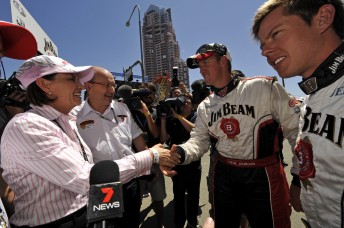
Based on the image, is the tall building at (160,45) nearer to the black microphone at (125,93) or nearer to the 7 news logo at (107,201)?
the black microphone at (125,93)

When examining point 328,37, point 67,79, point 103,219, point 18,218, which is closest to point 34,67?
point 67,79

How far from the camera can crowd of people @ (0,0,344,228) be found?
A: 4.32ft

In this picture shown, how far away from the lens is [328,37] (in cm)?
139

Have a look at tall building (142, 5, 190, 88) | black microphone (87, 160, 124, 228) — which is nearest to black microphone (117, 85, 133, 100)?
black microphone (87, 160, 124, 228)

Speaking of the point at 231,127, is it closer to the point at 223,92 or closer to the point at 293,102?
the point at 223,92

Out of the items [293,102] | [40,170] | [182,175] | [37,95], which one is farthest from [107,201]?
[182,175]

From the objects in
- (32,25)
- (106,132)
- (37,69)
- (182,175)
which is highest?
(32,25)

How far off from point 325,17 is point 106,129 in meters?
2.24

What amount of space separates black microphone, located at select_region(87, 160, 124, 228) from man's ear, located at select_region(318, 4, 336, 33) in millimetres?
1421

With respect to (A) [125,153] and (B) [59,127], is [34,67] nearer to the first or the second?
(B) [59,127]

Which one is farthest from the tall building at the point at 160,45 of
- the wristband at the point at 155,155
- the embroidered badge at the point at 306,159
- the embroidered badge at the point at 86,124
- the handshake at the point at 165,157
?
the embroidered badge at the point at 306,159

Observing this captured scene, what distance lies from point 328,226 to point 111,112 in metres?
2.35

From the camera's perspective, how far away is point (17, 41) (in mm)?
2209

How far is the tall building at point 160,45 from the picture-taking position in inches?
1626
